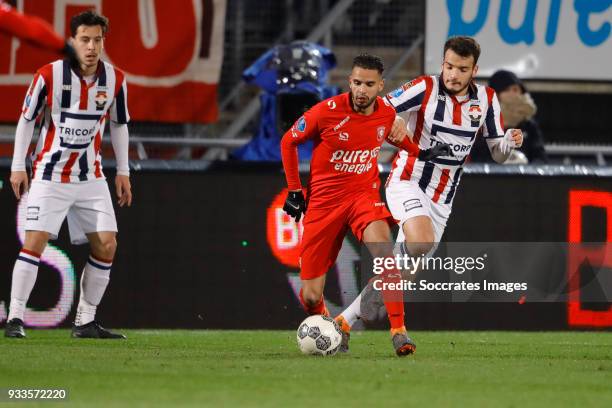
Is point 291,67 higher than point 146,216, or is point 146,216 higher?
point 291,67

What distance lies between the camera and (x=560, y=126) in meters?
13.7

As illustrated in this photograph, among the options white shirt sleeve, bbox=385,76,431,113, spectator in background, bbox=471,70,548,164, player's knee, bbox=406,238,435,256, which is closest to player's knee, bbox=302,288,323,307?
player's knee, bbox=406,238,435,256

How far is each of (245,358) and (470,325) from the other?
334cm

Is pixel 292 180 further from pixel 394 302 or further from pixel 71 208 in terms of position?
pixel 71 208

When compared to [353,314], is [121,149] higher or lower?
higher

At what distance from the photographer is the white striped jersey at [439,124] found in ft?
27.7

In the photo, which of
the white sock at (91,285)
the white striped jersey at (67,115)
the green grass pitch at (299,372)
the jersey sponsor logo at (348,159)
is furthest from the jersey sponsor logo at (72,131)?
the jersey sponsor logo at (348,159)

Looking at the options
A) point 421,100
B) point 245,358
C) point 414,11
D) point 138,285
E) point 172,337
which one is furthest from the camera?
point 414,11

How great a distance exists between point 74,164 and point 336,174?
6.12ft

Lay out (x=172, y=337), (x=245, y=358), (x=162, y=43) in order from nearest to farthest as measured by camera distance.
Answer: (x=245, y=358) < (x=172, y=337) < (x=162, y=43)

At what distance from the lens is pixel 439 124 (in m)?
8.45

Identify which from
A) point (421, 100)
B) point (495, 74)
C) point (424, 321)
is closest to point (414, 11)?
point (495, 74)

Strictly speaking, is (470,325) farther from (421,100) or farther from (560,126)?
(560,126)

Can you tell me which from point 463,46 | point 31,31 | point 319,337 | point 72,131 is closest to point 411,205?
point 463,46
